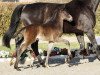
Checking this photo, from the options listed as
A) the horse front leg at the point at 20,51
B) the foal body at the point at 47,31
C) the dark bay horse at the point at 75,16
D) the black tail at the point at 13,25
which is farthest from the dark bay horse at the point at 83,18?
the horse front leg at the point at 20,51

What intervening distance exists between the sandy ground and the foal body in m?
0.31

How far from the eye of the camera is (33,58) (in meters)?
12.9

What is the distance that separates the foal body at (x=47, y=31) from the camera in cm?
1164

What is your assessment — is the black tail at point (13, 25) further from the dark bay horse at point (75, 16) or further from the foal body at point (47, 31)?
the foal body at point (47, 31)

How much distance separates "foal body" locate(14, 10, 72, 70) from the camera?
38.2ft

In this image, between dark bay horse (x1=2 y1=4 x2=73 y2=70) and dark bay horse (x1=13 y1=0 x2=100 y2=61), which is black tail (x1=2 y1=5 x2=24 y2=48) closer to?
dark bay horse (x1=2 y1=4 x2=73 y2=70)

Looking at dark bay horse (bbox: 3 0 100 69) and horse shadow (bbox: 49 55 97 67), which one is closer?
dark bay horse (bbox: 3 0 100 69)

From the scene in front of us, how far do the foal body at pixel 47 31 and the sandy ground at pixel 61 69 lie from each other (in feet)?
1.02

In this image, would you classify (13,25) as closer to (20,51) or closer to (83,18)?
(20,51)

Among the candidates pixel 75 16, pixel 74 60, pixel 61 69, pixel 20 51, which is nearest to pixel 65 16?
pixel 75 16

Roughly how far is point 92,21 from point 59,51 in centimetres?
202

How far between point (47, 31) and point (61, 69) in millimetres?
1152

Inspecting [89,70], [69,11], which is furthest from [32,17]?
[89,70]

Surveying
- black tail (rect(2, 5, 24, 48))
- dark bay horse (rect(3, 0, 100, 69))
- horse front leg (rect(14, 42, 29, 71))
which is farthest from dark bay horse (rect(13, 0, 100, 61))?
horse front leg (rect(14, 42, 29, 71))
